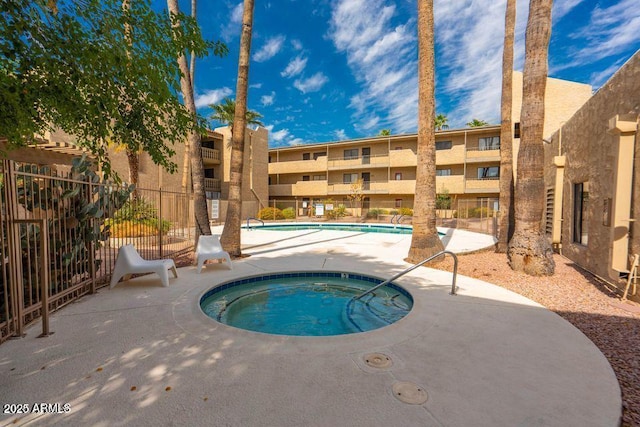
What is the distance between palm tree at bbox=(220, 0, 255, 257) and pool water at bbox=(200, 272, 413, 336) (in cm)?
250

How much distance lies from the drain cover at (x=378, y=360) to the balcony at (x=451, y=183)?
27.1 metres

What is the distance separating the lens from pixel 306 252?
9.78 m

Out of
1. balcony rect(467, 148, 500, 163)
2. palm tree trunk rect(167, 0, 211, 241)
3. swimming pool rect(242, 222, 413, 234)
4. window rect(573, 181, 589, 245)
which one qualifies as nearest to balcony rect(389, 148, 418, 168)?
balcony rect(467, 148, 500, 163)

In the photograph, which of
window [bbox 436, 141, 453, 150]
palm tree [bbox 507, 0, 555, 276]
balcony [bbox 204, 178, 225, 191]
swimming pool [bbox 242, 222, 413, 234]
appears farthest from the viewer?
window [bbox 436, 141, 453, 150]

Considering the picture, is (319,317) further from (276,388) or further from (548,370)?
(548,370)

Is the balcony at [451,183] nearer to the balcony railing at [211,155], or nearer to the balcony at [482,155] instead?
the balcony at [482,155]

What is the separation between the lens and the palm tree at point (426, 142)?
788 cm

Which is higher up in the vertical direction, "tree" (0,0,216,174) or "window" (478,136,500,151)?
"window" (478,136,500,151)

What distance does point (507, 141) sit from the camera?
10.2m

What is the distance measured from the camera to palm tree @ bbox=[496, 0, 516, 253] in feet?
31.4

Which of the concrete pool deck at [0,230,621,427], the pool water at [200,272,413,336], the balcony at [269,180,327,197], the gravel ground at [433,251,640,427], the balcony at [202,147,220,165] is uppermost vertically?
the balcony at [202,147,220,165]

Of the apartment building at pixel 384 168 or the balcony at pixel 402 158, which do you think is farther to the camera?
the balcony at pixel 402 158

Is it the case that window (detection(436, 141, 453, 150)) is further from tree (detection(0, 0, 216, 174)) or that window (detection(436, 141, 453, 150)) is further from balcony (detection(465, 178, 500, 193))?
tree (detection(0, 0, 216, 174))

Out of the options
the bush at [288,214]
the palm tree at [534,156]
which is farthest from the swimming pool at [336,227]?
the palm tree at [534,156]
